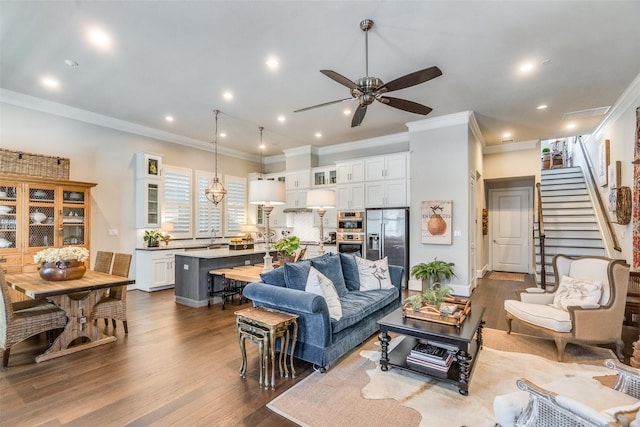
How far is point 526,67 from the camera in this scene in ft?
12.5

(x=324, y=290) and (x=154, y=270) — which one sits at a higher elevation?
(x=324, y=290)

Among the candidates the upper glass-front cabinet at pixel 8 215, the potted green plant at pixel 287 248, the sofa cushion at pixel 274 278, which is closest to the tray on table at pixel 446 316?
the sofa cushion at pixel 274 278

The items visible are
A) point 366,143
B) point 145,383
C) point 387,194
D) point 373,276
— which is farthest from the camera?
point 366,143

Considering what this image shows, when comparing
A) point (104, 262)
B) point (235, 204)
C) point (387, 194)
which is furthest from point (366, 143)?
point (104, 262)

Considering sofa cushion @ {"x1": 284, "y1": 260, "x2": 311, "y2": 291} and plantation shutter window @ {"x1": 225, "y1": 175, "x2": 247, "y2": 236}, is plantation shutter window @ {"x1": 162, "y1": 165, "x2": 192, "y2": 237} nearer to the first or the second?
plantation shutter window @ {"x1": 225, "y1": 175, "x2": 247, "y2": 236}

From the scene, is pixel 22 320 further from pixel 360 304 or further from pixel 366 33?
pixel 366 33

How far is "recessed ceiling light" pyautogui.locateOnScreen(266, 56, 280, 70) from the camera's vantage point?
3645 mm

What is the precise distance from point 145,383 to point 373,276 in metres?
2.67

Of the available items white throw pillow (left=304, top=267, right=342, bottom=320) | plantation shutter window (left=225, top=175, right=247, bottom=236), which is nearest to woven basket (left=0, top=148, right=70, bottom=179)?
plantation shutter window (left=225, top=175, right=247, bottom=236)

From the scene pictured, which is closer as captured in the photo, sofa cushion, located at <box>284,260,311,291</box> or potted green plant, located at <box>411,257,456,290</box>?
sofa cushion, located at <box>284,260,311,291</box>

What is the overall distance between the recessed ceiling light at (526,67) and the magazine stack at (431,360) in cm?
355

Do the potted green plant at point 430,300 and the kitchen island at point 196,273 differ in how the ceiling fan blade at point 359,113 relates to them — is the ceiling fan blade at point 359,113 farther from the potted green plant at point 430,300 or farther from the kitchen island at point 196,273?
the kitchen island at point 196,273

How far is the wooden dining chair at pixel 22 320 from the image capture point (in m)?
2.79

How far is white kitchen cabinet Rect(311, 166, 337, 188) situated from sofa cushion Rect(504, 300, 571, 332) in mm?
4685
